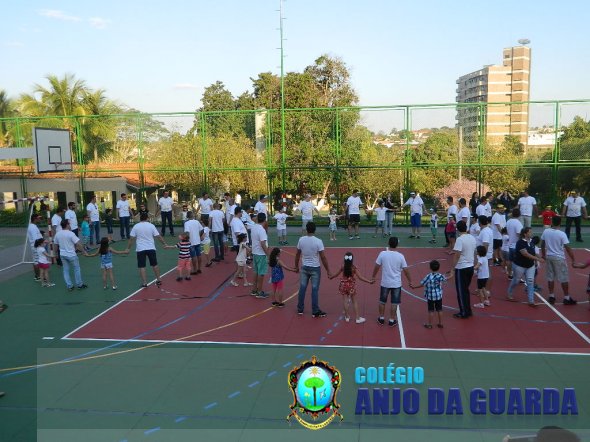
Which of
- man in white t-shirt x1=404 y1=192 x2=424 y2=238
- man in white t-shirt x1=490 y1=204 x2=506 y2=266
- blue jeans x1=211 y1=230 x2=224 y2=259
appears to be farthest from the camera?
man in white t-shirt x1=404 y1=192 x2=424 y2=238

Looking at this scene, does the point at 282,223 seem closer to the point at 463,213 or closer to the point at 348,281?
the point at 463,213

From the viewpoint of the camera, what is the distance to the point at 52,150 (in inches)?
822

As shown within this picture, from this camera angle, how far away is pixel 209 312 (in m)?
11.4

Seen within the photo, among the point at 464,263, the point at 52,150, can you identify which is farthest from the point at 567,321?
the point at 52,150

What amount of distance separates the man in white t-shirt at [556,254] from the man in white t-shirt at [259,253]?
19.7ft

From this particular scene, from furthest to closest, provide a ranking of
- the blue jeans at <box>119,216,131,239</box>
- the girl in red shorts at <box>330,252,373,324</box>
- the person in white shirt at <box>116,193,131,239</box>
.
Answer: the blue jeans at <box>119,216,131,239</box>, the person in white shirt at <box>116,193,131,239</box>, the girl in red shorts at <box>330,252,373,324</box>

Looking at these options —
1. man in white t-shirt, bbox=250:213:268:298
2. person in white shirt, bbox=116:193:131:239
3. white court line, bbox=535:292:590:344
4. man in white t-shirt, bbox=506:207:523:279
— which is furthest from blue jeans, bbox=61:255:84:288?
white court line, bbox=535:292:590:344

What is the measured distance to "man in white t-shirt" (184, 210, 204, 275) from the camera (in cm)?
1443

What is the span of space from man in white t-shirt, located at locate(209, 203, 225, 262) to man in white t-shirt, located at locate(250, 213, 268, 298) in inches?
138

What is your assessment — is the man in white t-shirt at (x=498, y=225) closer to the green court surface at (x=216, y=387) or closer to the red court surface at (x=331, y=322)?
the red court surface at (x=331, y=322)

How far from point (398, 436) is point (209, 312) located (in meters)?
5.90

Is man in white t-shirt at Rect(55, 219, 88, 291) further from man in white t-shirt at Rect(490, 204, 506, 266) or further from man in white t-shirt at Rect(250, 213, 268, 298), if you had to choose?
man in white t-shirt at Rect(490, 204, 506, 266)

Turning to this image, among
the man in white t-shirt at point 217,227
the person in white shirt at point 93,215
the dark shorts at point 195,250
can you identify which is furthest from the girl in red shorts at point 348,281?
the person in white shirt at point 93,215

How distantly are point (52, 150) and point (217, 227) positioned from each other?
9.23 m
